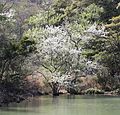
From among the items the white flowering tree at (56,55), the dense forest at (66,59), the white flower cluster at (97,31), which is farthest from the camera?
the white flower cluster at (97,31)

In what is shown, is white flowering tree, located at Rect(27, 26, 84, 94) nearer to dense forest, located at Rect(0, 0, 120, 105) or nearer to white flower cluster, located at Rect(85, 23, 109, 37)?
dense forest, located at Rect(0, 0, 120, 105)

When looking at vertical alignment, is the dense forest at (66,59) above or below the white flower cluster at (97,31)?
below

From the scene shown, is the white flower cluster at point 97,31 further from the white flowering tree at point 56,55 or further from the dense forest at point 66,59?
the white flowering tree at point 56,55

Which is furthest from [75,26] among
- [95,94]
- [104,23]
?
[95,94]

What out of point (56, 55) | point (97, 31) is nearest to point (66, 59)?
point (56, 55)

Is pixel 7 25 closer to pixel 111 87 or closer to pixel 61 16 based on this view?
pixel 111 87

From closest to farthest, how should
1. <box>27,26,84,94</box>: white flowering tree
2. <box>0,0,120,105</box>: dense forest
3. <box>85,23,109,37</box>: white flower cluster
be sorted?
<box>0,0,120,105</box>: dense forest < <box>27,26,84,94</box>: white flowering tree < <box>85,23,109,37</box>: white flower cluster

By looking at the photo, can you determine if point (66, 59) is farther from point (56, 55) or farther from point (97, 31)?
point (97, 31)

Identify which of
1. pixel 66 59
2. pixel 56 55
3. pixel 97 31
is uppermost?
pixel 97 31

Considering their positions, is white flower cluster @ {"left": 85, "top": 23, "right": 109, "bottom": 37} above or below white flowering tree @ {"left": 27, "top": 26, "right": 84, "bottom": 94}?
above

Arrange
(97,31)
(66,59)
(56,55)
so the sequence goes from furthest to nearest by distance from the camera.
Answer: (97,31), (66,59), (56,55)

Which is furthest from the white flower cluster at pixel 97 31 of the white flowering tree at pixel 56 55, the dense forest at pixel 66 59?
the white flowering tree at pixel 56 55

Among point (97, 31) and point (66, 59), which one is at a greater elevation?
point (97, 31)

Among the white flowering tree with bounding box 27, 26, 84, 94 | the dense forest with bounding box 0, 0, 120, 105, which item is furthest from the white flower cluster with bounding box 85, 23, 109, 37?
the white flowering tree with bounding box 27, 26, 84, 94
